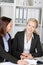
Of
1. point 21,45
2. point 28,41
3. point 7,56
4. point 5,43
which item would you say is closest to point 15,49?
point 21,45

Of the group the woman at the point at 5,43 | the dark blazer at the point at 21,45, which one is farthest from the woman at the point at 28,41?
the woman at the point at 5,43

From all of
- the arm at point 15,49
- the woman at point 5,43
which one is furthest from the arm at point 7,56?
the arm at point 15,49

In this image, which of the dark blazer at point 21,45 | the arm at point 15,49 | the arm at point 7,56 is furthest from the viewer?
the dark blazer at point 21,45

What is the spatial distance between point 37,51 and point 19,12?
1557mm

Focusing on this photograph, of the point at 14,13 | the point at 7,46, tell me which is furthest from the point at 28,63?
the point at 14,13

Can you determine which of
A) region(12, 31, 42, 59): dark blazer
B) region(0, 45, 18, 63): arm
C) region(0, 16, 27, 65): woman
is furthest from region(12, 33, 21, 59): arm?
region(0, 45, 18, 63): arm

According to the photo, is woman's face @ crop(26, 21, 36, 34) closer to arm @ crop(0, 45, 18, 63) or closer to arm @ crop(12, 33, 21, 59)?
arm @ crop(12, 33, 21, 59)

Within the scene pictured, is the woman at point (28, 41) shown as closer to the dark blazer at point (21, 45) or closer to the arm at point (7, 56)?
the dark blazer at point (21, 45)

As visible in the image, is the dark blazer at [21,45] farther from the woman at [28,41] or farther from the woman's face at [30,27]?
the woman's face at [30,27]

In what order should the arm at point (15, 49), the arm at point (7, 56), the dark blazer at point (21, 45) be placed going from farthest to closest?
the dark blazer at point (21, 45) → the arm at point (15, 49) → the arm at point (7, 56)

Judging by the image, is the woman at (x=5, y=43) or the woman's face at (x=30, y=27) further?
the woman's face at (x=30, y=27)

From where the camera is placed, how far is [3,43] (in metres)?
2.29

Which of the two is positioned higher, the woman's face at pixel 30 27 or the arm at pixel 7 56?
the woman's face at pixel 30 27

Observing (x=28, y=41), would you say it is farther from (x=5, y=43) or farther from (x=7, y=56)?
(x=7, y=56)
